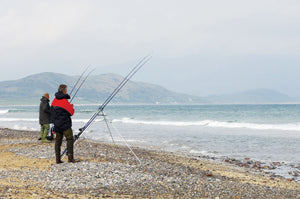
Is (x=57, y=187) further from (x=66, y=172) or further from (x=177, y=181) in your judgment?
(x=177, y=181)

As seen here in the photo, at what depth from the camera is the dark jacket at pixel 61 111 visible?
23.5 feet

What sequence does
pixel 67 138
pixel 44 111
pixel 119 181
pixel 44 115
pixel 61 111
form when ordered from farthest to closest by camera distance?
pixel 44 115, pixel 44 111, pixel 67 138, pixel 61 111, pixel 119 181

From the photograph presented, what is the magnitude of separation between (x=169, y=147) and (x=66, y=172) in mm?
8469

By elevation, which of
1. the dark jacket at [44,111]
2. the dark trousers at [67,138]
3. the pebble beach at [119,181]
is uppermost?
the dark jacket at [44,111]

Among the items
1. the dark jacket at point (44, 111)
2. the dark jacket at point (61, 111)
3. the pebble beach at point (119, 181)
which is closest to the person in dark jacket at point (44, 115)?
the dark jacket at point (44, 111)

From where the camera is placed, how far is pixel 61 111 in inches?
284

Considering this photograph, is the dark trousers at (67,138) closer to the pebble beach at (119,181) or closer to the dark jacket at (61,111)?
the dark jacket at (61,111)

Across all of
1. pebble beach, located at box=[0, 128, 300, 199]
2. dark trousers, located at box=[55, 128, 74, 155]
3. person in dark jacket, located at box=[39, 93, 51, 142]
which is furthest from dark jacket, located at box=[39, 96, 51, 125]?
dark trousers, located at box=[55, 128, 74, 155]

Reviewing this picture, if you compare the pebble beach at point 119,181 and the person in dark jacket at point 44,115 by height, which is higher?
the person in dark jacket at point 44,115

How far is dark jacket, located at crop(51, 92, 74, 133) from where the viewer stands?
7168mm

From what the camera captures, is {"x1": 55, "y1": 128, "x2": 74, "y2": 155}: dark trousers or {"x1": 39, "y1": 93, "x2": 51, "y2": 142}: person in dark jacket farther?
{"x1": 39, "y1": 93, "x2": 51, "y2": 142}: person in dark jacket

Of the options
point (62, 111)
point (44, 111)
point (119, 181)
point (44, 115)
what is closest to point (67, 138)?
point (62, 111)

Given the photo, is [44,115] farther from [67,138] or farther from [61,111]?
[61,111]

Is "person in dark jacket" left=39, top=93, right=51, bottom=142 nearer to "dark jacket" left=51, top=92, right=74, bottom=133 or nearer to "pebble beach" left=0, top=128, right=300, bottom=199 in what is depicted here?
"pebble beach" left=0, top=128, right=300, bottom=199
